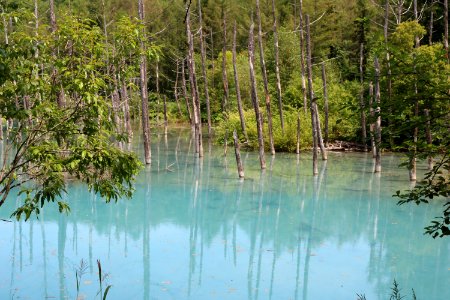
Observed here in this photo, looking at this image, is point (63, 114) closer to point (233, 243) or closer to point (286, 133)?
point (233, 243)

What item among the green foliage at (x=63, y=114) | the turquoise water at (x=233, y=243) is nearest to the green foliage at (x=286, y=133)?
the turquoise water at (x=233, y=243)

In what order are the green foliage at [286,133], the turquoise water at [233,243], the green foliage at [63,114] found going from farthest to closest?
the green foliage at [286,133] → the turquoise water at [233,243] → the green foliage at [63,114]

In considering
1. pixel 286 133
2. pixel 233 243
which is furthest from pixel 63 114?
pixel 286 133

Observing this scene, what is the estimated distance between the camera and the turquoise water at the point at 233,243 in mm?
7539

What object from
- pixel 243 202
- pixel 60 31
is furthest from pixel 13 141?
pixel 243 202

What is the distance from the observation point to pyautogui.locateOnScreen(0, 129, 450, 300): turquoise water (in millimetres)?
7539

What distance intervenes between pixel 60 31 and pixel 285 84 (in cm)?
2615

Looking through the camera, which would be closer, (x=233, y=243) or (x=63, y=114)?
(x=63, y=114)

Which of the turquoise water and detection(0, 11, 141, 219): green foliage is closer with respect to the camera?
detection(0, 11, 141, 219): green foliage

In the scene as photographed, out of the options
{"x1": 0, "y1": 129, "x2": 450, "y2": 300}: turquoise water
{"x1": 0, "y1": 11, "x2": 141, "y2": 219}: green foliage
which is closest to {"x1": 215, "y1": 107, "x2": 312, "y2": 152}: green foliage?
Answer: {"x1": 0, "y1": 129, "x2": 450, "y2": 300}: turquoise water

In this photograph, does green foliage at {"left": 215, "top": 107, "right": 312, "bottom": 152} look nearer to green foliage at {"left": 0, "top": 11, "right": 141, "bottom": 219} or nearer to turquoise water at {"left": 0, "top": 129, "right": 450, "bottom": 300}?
turquoise water at {"left": 0, "top": 129, "right": 450, "bottom": 300}

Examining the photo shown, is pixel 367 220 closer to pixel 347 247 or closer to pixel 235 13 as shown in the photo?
pixel 347 247

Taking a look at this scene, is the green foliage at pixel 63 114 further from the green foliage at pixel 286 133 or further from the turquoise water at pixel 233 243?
the green foliage at pixel 286 133

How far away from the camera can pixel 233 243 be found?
9.95m
